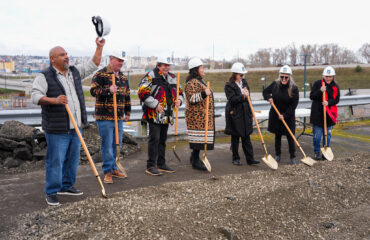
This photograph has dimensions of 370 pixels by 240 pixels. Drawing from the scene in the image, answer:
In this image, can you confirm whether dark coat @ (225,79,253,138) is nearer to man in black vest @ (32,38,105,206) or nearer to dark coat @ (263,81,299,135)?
dark coat @ (263,81,299,135)

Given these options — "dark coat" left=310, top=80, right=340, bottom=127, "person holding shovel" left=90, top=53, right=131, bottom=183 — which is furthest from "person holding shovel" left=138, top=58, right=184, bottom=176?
"dark coat" left=310, top=80, right=340, bottom=127

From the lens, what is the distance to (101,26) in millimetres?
4730

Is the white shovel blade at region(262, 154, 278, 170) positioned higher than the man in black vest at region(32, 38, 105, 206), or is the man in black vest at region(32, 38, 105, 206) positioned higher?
the man in black vest at region(32, 38, 105, 206)

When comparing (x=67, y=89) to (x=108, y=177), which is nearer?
(x=67, y=89)

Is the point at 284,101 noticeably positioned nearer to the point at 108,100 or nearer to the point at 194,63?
the point at 194,63

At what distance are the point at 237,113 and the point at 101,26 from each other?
118 inches

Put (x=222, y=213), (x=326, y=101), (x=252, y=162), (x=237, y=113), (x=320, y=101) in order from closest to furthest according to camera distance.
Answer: (x=222, y=213) < (x=237, y=113) < (x=252, y=162) < (x=326, y=101) < (x=320, y=101)

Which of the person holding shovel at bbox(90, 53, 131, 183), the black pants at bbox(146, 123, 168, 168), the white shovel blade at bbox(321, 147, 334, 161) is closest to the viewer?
the person holding shovel at bbox(90, 53, 131, 183)

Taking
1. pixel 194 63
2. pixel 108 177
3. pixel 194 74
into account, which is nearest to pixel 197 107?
pixel 194 74

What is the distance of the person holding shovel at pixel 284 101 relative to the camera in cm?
677

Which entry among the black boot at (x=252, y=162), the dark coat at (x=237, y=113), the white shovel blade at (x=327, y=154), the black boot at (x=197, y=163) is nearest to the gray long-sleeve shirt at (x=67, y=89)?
the black boot at (x=197, y=163)

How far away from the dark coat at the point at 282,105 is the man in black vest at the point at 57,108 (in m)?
3.81

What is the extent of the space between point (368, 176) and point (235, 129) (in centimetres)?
228

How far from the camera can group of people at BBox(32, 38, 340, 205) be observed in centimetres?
439
